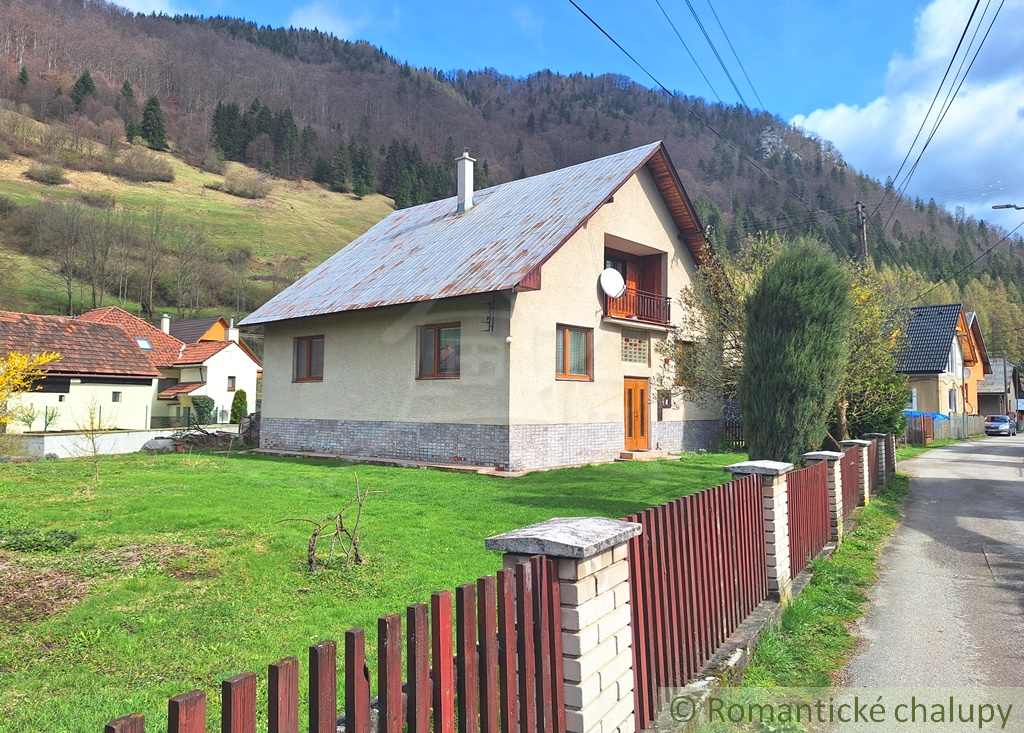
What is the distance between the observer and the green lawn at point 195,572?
3871mm

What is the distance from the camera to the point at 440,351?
16.5 m

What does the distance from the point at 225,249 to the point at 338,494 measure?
208 ft

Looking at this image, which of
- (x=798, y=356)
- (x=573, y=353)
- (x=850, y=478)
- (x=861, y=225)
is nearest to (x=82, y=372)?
(x=573, y=353)

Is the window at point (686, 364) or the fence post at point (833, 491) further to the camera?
the window at point (686, 364)

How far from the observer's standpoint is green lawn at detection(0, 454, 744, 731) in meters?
3.87

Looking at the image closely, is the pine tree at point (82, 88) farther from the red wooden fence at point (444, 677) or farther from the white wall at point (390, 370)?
the red wooden fence at point (444, 677)

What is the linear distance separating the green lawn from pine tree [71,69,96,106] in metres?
99.0

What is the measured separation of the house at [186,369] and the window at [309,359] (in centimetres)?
2375

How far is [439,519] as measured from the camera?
29.3 feet

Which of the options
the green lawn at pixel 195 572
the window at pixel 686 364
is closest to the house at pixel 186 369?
the green lawn at pixel 195 572

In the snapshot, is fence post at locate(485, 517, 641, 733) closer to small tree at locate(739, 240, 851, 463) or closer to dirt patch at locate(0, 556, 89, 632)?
dirt patch at locate(0, 556, 89, 632)

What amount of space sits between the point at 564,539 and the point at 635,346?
16.8 m

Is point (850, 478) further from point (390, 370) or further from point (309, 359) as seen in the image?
point (309, 359)

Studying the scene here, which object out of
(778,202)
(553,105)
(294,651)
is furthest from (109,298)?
(553,105)
